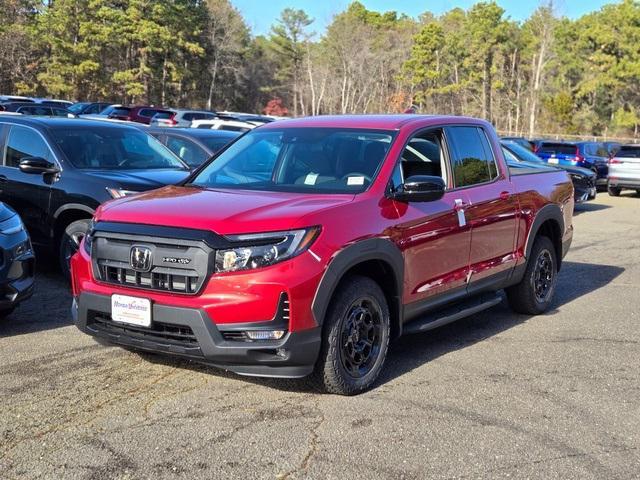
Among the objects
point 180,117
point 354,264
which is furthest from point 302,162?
point 180,117

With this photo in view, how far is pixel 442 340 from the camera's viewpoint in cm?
630

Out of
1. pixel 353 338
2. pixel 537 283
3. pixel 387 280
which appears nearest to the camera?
pixel 353 338

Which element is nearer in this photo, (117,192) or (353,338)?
(353,338)

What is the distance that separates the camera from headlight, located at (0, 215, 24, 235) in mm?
6059

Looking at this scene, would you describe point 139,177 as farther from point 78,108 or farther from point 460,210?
point 78,108

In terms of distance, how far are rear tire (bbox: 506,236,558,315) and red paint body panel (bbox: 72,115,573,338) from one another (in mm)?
341

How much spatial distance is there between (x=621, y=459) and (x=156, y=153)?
21.4ft

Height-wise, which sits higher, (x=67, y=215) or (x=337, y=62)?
Answer: (x=337, y=62)

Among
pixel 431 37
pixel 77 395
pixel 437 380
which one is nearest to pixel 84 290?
pixel 77 395

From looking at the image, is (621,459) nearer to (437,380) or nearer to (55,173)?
(437,380)

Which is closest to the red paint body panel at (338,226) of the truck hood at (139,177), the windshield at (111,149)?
the truck hood at (139,177)

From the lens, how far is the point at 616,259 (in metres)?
11.0

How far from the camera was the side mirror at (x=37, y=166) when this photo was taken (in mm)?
7691

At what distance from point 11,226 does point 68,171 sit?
1.79 meters
